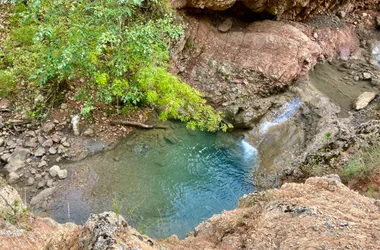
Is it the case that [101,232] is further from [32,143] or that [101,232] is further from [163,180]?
[32,143]

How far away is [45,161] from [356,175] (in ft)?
24.2

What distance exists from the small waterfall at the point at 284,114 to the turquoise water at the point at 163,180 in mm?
1063

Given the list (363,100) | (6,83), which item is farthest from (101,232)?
(363,100)

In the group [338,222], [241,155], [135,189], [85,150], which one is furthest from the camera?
[241,155]

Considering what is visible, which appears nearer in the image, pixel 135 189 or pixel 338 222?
pixel 338 222

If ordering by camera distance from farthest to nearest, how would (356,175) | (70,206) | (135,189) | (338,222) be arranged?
1. (135,189)
2. (70,206)
3. (356,175)
4. (338,222)

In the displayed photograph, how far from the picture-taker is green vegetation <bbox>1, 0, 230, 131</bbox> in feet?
23.7

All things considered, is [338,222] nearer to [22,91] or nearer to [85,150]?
[85,150]

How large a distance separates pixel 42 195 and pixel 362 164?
725cm

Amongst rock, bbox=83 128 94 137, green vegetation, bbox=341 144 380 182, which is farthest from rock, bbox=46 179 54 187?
green vegetation, bbox=341 144 380 182

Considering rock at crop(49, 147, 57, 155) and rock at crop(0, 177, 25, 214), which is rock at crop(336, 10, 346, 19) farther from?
rock at crop(0, 177, 25, 214)

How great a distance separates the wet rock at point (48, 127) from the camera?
877 centimetres

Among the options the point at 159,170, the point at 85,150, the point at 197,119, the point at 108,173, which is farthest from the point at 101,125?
the point at 197,119

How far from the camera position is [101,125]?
30.3 ft
